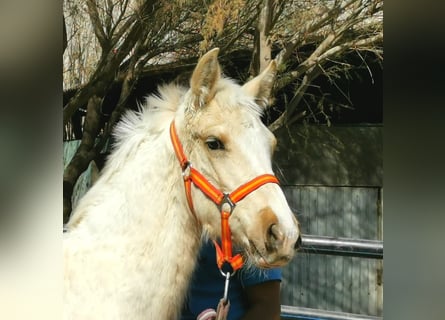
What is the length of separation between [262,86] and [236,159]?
387mm

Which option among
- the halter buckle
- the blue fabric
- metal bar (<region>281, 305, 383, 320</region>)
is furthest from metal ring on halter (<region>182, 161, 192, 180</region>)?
metal bar (<region>281, 305, 383, 320</region>)

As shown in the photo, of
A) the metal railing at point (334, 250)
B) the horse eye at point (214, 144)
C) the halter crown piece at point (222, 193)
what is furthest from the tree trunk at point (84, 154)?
the metal railing at point (334, 250)

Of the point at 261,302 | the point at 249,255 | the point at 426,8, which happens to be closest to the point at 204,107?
the point at 249,255

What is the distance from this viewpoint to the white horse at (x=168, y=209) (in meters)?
1.90

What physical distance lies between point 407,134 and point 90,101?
1528 mm

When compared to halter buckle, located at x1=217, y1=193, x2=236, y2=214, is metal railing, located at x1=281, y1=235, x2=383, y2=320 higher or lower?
lower

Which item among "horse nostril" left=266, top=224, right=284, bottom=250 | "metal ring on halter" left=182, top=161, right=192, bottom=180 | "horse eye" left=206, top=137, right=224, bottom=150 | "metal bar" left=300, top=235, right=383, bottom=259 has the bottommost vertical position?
"metal bar" left=300, top=235, right=383, bottom=259

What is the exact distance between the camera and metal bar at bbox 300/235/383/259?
2.35m

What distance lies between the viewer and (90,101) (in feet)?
9.15

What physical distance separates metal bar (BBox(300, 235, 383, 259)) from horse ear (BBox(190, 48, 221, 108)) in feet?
2.69

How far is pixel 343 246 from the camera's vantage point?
2410mm

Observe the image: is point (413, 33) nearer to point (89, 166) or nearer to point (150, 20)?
point (150, 20)

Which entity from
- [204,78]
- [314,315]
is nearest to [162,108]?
[204,78]

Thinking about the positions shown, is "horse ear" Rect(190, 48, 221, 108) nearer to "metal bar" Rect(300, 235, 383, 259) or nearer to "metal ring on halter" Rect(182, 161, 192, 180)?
"metal ring on halter" Rect(182, 161, 192, 180)
